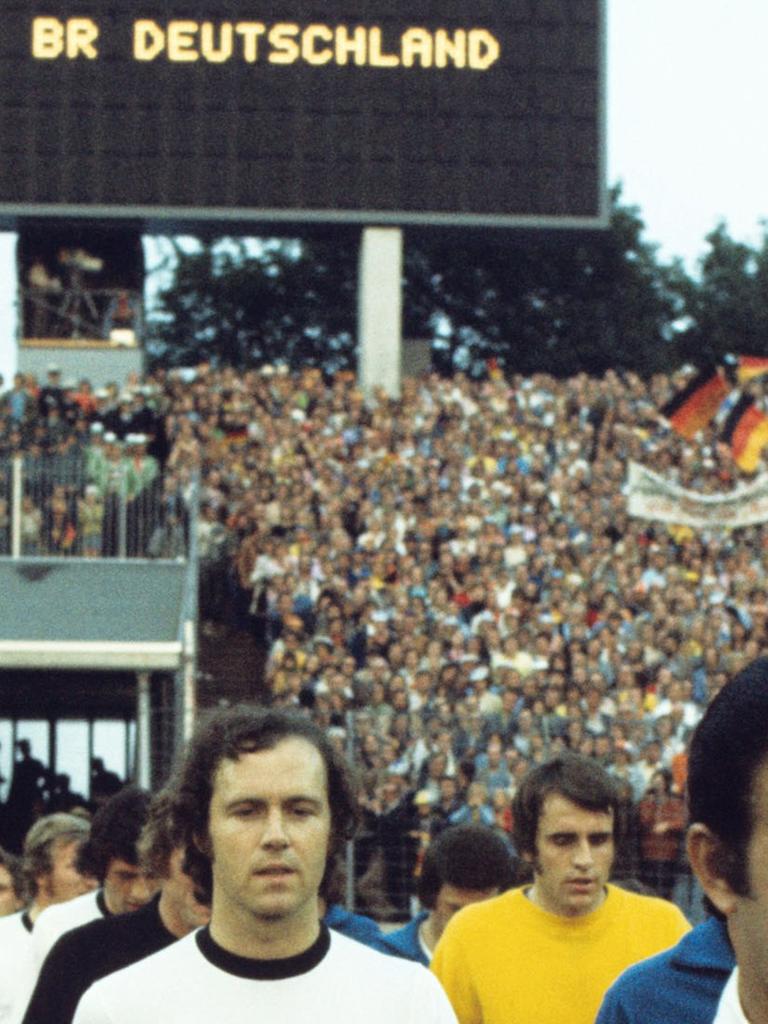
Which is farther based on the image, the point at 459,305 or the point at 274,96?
the point at 459,305

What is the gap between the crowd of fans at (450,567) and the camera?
1692 centimetres

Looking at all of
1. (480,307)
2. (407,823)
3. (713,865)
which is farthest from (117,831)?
(480,307)

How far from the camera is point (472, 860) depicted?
6820mm

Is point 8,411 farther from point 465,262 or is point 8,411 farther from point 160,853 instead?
point 465,262

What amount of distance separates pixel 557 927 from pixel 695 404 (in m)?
20.2

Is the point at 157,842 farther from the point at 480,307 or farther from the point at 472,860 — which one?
the point at 480,307

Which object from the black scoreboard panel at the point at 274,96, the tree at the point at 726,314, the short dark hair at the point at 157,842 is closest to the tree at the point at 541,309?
the tree at the point at 726,314

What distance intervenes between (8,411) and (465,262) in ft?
88.0

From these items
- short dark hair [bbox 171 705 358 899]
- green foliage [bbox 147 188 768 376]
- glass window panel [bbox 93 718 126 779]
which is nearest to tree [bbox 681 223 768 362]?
green foliage [bbox 147 188 768 376]

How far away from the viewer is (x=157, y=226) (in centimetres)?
2842

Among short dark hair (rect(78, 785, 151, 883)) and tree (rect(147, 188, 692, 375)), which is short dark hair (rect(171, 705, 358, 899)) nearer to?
short dark hair (rect(78, 785, 151, 883))

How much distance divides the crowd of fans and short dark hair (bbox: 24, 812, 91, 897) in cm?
852

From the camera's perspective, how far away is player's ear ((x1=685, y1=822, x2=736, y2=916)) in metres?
2.33

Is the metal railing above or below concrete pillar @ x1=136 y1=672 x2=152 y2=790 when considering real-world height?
above
